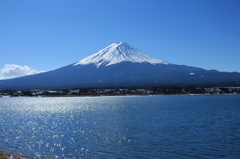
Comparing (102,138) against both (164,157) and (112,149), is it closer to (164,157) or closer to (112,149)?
(112,149)

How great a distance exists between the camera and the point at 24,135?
25.9 metres

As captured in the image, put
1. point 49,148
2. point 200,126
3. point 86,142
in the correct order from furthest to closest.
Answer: point 200,126
point 86,142
point 49,148

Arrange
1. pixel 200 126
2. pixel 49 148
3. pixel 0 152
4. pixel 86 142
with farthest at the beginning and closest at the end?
pixel 200 126
pixel 86 142
pixel 49 148
pixel 0 152

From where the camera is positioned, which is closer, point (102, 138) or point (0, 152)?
point (0, 152)

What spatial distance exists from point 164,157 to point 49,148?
9.17m

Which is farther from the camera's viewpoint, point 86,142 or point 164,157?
Answer: point 86,142

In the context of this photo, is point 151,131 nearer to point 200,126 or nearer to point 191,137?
point 191,137

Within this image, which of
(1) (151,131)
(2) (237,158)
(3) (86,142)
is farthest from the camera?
(1) (151,131)

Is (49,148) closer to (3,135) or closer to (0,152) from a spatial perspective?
(0,152)

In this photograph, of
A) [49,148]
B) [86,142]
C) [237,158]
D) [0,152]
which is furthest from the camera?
[86,142]

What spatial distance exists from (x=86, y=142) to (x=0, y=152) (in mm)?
6658

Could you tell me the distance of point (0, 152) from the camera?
62.1ft

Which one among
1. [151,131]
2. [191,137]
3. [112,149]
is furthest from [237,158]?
[151,131]

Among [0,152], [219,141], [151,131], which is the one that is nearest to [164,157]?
[219,141]
